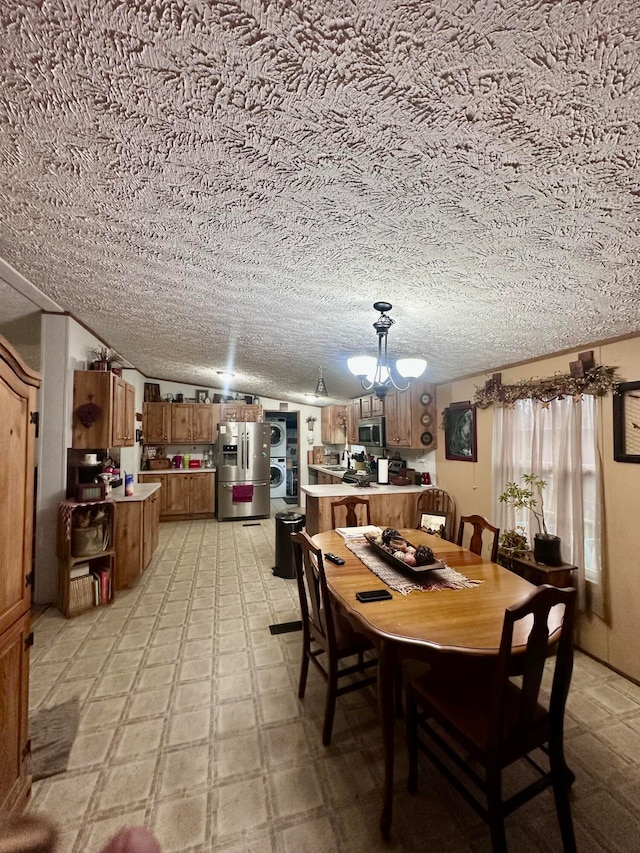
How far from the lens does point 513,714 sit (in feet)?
4.63

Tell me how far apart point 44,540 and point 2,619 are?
2.17m

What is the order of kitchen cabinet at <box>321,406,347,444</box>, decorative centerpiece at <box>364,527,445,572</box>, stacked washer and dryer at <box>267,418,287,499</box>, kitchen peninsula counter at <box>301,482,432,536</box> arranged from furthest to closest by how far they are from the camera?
stacked washer and dryer at <box>267,418,287,499</box>
kitchen cabinet at <box>321,406,347,444</box>
kitchen peninsula counter at <box>301,482,432,536</box>
decorative centerpiece at <box>364,527,445,572</box>

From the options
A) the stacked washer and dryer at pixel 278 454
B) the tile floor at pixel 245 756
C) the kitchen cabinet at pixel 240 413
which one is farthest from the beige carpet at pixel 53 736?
the stacked washer and dryer at pixel 278 454

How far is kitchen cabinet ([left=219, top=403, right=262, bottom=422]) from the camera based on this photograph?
6781 mm

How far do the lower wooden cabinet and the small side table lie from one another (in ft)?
9.73

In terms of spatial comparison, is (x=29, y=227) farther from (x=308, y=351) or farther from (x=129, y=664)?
(x=129, y=664)

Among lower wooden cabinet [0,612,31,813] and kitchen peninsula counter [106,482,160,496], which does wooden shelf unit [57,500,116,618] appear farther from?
lower wooden cabinet [0,612,31,813]

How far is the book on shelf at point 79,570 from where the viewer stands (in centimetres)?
303

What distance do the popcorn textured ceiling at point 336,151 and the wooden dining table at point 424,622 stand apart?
1.55 meters

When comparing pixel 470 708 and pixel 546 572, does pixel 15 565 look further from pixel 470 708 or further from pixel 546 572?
pixel 546 572

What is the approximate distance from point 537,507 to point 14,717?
11.2 feet

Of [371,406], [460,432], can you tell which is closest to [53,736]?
[460,432]

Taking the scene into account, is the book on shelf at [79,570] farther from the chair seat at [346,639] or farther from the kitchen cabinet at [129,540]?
the chair seat at [346,639]

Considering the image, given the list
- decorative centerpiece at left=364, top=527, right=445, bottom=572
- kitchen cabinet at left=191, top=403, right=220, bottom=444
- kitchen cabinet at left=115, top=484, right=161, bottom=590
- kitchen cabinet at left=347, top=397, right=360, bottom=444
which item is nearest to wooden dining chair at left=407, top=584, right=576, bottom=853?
decorative centerpiece at left=364, top=527, right=445, bottom=572
